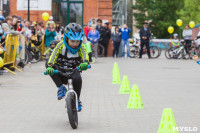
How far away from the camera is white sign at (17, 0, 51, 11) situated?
34.8 m

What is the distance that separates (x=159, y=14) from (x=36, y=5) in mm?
44817

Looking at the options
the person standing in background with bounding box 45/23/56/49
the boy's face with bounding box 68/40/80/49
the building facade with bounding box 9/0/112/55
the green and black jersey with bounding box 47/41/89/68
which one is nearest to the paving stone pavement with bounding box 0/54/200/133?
the green and black jersey with bounding box 47/41/89/68

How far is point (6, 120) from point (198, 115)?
3188 mm

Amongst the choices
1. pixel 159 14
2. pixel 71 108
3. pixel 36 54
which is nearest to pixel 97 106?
pixel 71 108

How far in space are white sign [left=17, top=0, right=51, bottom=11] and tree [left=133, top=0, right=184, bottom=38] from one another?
140ft

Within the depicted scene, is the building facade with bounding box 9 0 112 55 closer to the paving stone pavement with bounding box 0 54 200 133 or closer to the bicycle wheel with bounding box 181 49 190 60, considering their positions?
the bicycle wheel with bounding box 181 49 190 60

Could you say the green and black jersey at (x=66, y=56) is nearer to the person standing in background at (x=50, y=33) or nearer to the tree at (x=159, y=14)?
the person standing in background at (x=50, y=33)

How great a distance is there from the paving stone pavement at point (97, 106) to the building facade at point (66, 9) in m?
19.1

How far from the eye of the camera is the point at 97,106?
10.3 meters

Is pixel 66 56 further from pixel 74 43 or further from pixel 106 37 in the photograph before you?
pixel 106 37

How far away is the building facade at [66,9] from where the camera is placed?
35.0 m

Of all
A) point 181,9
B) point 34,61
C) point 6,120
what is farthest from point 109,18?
point 181,9

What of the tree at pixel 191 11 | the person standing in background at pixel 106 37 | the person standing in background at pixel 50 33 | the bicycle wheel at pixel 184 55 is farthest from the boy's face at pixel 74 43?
the tree at pixel 191 11

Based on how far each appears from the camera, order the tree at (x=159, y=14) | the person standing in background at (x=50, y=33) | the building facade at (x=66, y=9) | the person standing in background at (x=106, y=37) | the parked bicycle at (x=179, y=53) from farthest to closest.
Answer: the tree at (x=159, y=14)
the building facade at (x=66, y=9)
the person standing in background at (x=106, y=37)
the parked bicycle at (x=179, y=53)
the person standing in background at (x=50, y=33)
